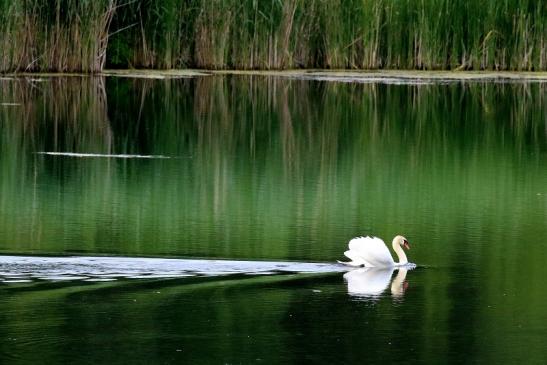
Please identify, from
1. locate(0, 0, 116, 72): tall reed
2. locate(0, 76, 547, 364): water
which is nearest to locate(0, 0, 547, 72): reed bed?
locate(0, 0, 116, 72): tall reed

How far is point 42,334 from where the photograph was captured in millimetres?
6867

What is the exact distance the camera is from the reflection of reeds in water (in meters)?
10.3

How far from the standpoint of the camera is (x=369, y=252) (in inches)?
348

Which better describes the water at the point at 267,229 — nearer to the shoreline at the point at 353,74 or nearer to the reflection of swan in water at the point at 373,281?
the reflection of swan in water at the point at 373,281

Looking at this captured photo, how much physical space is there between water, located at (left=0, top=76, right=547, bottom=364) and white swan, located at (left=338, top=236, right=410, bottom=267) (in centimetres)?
9

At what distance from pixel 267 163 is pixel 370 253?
574 cm

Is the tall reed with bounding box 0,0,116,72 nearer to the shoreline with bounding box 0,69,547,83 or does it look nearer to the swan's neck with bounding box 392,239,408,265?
the shoreline with bounding box 0,69,547,83

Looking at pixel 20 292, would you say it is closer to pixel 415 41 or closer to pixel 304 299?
pixel 304 299

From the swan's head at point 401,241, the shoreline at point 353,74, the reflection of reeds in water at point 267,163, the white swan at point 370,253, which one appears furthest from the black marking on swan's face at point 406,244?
the shoreline at point 353,74

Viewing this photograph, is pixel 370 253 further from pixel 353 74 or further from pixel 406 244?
pixel 353 74

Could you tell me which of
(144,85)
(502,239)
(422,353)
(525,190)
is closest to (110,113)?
(144,85)

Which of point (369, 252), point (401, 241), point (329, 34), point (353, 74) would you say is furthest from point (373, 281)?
point (329, 34)

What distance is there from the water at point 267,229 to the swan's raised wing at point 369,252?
0.10 meters

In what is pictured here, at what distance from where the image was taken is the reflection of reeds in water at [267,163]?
10.3 m
